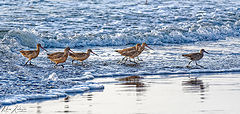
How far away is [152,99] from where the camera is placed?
9.16m

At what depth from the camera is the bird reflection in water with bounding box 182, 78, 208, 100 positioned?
33.0 ft

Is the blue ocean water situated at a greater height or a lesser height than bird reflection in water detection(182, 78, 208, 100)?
greater

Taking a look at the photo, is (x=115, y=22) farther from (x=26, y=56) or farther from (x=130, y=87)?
(x=130, y=87)

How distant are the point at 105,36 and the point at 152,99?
41.3 feet

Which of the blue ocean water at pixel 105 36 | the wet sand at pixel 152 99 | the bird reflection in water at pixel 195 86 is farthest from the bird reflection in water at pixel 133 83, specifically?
the bird reflection in water at pixel 195 86

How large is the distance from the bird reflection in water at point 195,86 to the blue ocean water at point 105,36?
1.40m

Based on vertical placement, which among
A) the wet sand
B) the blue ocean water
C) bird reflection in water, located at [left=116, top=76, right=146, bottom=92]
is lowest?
the wet sand

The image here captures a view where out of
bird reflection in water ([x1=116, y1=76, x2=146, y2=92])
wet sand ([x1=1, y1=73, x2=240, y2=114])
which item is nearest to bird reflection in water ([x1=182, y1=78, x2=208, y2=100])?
wet sand ([x1=1, y1=73, x2=240, y2=114])

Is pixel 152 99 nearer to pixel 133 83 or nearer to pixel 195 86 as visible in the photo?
pixel 195 86

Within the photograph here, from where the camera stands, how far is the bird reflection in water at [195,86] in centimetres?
1006
